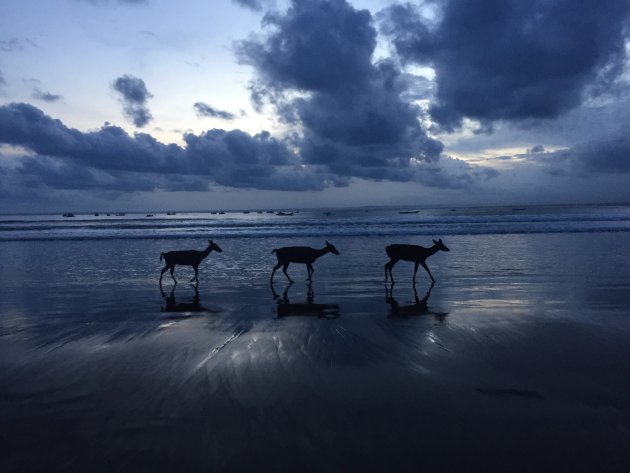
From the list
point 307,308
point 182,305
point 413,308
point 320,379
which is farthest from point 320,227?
point 320,379

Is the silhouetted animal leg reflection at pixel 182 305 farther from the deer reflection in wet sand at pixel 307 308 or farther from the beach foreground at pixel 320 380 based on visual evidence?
the deer reflection in wet sand at pixel 307 308

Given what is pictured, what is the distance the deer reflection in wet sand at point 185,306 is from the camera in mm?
10164

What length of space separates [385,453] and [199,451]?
1.78m

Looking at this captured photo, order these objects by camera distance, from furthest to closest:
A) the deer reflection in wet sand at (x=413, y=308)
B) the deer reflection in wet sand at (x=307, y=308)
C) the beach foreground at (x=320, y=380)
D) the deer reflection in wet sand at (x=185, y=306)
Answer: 1. the deer reflection in wet sand at (x=185, y=306)
2. the deer reflection in wet sand at (x=307, y=308)
3. the deer reflection in wet sand at (x=413, y=308)
4. the beach foreground at (x=320, y=380)

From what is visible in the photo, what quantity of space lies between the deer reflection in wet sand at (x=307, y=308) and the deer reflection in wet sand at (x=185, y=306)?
173 centimetres

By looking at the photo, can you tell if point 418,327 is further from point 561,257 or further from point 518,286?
point 561,257

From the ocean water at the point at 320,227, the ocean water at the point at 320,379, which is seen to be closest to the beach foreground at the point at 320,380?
the ocean water at the point at 320,379

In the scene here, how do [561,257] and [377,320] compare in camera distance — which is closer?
[377,320]

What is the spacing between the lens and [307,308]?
33.5ft

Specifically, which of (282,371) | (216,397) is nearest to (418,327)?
(282,371)

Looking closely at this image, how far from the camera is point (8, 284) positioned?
1462 centimetres

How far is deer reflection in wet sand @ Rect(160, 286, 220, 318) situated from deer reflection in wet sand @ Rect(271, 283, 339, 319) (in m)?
1.73

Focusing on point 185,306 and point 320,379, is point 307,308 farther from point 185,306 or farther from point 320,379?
point 320,379

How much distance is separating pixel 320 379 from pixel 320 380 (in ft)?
0.12
